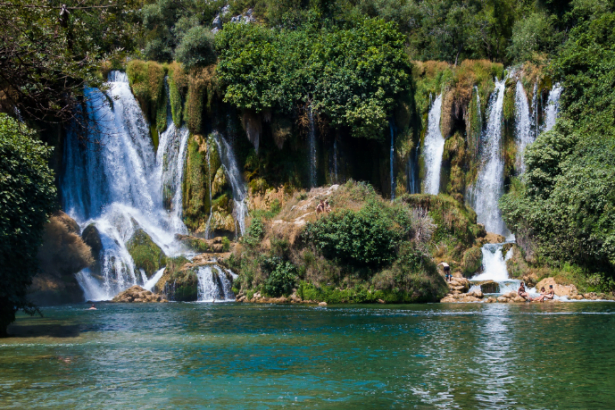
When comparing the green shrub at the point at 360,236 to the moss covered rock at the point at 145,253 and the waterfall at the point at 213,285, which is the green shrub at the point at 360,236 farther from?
the moss covered rock at the point at 145,253

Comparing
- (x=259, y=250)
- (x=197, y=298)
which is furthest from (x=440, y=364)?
(x=197, y=298)

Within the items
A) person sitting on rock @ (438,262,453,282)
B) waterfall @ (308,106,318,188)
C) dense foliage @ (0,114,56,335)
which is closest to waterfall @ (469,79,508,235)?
person sitting on rock @ (438,262,453,282)

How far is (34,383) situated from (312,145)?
37.0 m

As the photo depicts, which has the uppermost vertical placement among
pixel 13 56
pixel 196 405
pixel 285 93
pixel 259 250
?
pixel 285 93

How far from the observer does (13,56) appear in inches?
431

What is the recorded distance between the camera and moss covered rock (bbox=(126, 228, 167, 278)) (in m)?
40.7

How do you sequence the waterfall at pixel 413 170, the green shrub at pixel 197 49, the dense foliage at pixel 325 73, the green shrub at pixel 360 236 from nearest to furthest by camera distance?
the green shrub at pixel 360 236 < the dense foliage at pixel 325 73 < the green shrub at pixel 197 49 < the waterfall at pixel 413 170

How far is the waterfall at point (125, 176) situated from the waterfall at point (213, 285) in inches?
239

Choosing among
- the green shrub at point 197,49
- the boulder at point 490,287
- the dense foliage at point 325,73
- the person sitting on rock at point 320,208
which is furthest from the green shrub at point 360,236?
the green shrub at point 197,49

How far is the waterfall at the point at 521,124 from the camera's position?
144ft

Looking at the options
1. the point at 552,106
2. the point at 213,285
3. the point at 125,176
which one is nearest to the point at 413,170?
the point at 552,106

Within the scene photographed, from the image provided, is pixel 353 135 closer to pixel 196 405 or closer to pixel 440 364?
pixel 440 364

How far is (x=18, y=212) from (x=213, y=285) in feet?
61.7

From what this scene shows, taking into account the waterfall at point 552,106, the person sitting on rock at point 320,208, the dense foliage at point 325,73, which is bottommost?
the person sitting on rock at point 320,208
